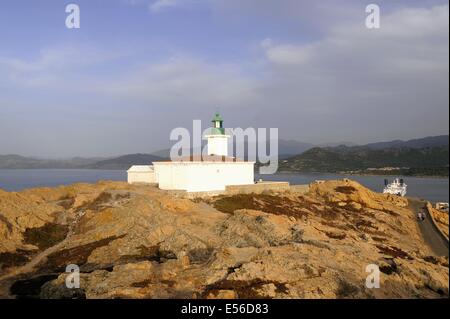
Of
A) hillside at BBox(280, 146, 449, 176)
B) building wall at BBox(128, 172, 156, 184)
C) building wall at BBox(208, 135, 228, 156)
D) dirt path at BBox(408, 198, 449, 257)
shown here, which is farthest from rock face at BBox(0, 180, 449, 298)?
hillside at BBox(280, 146, 449, 176)

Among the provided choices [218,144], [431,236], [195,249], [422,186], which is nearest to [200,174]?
[218,144]

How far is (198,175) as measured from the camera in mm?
37875

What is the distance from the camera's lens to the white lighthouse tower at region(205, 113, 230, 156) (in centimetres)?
4562

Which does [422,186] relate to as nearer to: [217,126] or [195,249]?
[217,126]

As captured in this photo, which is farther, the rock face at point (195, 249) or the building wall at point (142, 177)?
the building wall at point (142, 177)

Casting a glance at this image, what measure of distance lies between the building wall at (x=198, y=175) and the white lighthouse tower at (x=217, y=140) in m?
5.16

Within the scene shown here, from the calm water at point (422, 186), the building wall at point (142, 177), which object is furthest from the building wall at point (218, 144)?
the calm water at point (422, 186)

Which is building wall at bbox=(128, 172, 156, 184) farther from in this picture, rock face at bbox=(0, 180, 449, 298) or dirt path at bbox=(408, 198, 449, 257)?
dirt path at bbox=(408, 198, 449, 257)

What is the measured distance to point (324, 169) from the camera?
184m

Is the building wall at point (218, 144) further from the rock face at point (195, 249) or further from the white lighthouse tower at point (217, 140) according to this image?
the rock face at point (195, 249)

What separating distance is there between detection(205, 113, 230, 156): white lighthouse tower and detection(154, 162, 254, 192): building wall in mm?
5165

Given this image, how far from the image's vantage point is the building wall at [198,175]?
37.5 meters

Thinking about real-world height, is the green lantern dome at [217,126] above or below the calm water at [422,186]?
above

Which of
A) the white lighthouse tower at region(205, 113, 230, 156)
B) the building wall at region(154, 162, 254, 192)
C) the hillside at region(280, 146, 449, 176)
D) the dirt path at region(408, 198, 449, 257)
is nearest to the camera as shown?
the dirt path at region(408, 198, 449, 257)
